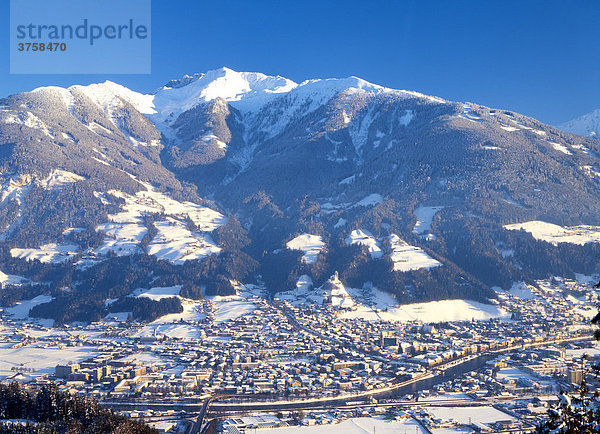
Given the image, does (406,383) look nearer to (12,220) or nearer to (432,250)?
(432,250)

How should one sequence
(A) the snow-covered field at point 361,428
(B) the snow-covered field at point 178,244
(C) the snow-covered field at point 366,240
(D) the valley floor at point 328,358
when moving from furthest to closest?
(B) the snow-covered field at point 178,244 → (C) the snow-covered field at point 366,240 → (D) the valley floor at point 328,358 → (A) the snow-covered field at point 361,428

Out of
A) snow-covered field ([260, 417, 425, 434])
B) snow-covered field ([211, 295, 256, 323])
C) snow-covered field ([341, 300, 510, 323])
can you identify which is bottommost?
snow-covered field ([260, 417, 425, 434])

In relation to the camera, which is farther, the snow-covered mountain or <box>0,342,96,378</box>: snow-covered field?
the snow-covered mountain

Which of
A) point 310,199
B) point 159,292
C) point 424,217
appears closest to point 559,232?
point 424,217

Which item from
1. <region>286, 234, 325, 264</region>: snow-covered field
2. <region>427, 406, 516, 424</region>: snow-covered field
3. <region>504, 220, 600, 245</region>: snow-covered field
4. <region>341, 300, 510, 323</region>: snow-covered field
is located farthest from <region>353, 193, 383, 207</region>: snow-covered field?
<region>427, 406, 516, 424</region>: snow-covered field

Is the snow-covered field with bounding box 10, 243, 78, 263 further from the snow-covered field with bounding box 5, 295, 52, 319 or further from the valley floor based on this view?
the valley floor

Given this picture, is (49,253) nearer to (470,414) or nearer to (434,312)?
(434,312)

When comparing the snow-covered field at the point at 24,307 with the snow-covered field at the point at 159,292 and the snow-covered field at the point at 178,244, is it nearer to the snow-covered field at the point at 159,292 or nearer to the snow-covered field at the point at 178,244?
the snow-covered field at the point at 159,292

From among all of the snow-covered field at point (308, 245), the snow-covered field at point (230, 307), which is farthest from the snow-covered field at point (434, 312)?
the snow-covered field at point (308, 245)
